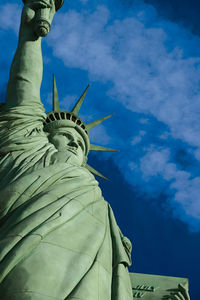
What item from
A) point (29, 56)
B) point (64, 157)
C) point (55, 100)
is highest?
point (55, 100)

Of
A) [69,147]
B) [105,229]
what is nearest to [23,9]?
[69,147]

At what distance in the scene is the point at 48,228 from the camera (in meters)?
7.17

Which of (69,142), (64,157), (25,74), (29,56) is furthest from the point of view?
(69,142)

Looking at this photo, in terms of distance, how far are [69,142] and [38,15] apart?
3337 mm

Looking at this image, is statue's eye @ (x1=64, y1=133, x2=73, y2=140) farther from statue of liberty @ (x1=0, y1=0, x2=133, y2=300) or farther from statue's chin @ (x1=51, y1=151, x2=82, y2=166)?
statue's chin @ (x1=51, y1=151, x2=82, y2=166)

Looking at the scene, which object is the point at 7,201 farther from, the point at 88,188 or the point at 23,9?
the point at 23,9

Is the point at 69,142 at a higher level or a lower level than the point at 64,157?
higher

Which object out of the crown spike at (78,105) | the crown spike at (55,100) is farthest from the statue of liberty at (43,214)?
the crown spike at (55,100)

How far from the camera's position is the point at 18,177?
837cm

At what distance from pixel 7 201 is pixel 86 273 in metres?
1.88

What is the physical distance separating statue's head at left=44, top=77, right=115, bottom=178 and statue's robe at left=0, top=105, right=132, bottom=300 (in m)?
1.20

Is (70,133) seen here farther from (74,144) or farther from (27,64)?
(27,64)

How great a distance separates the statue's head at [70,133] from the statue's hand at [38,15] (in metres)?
2.40

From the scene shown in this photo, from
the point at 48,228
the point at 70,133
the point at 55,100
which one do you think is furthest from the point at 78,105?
the point at 48,228
